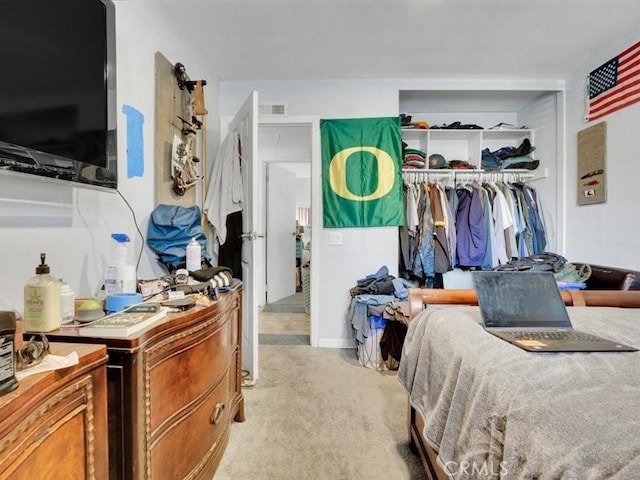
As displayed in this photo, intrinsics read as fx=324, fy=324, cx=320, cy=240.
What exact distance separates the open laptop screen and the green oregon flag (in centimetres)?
176

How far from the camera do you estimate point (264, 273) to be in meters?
4.69

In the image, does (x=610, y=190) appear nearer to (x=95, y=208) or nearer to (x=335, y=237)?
(x=335, y=237)

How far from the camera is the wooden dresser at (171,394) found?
83cm

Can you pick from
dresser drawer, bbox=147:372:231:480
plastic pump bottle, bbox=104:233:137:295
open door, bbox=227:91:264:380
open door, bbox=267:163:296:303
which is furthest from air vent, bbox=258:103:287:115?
dresser drawer, bbox=147:372:231:480

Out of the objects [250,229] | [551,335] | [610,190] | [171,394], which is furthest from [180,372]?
[610,190]

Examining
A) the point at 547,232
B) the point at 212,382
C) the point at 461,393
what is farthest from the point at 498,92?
the point at 212,382

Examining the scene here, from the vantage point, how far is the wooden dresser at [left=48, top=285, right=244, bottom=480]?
83 centimetres

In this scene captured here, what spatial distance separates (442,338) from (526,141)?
9.58 feet

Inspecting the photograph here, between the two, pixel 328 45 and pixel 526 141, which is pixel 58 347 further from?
pixel 526 141

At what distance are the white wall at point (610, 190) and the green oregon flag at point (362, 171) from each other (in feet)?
4.93

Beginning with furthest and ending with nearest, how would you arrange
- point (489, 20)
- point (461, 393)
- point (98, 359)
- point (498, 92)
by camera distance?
point (498, 92) → point (489, 20) → point (461, 393) → point (98, 359)

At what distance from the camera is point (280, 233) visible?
5004mm

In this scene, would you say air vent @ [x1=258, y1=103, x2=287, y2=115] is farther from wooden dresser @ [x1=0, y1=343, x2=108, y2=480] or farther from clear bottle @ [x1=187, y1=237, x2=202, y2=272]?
wooden dresser @ [x1=0, y1=343, x2=108, y2=480]

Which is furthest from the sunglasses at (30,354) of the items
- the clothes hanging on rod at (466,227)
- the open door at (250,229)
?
A: the clothes hanging on rod at (466,227)
